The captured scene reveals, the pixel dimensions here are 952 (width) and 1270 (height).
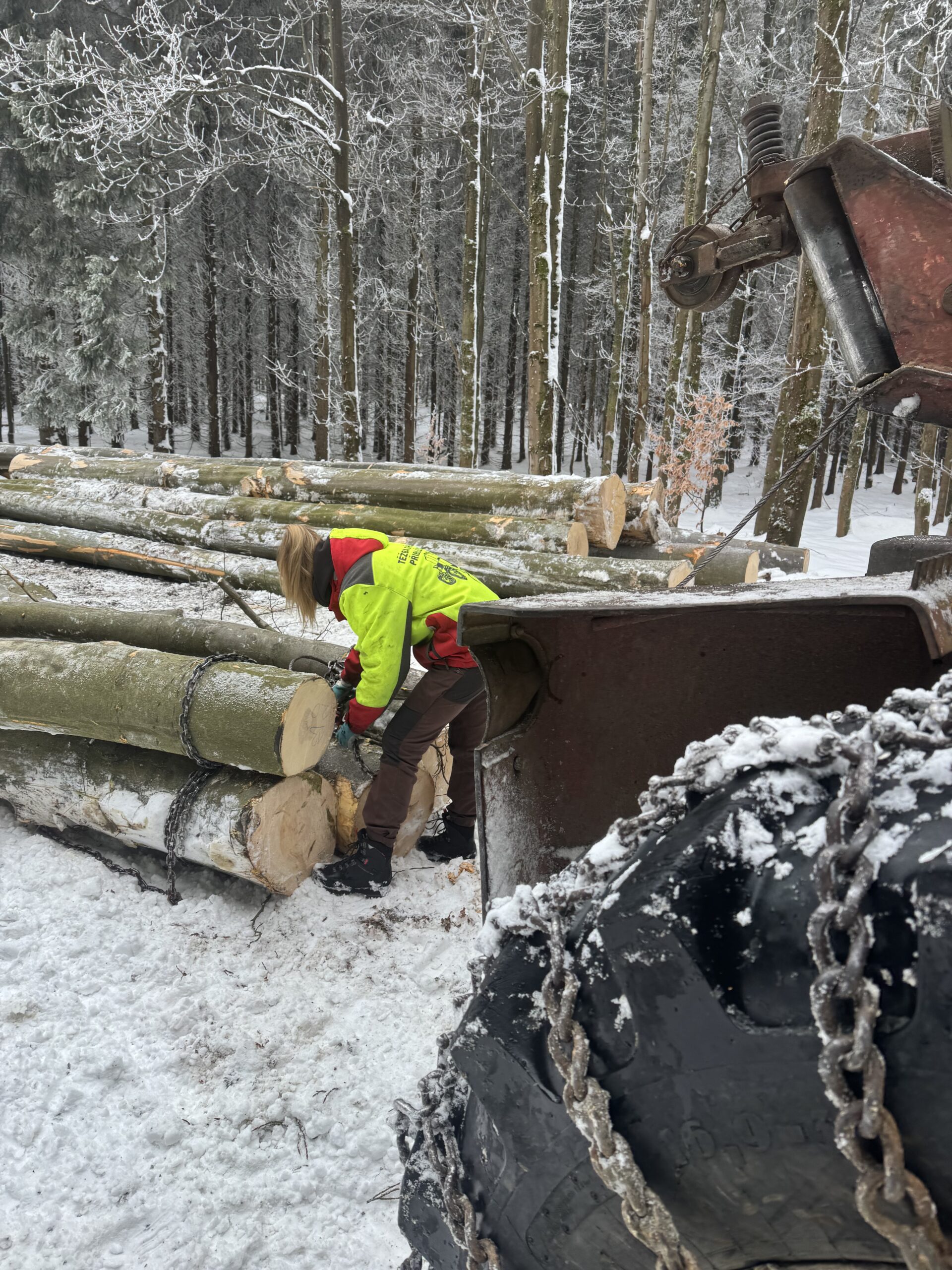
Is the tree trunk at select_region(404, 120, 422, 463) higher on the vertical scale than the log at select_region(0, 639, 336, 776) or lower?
higher

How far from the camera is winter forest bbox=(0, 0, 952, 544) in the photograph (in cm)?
1136

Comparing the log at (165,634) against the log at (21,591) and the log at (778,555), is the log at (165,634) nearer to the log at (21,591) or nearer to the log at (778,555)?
the log at (21,591)

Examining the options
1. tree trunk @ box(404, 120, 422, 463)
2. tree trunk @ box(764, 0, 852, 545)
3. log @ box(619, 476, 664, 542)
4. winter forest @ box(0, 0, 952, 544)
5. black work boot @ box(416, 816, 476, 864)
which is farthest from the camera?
tree trunk @ box(404, 120, 422, 463)

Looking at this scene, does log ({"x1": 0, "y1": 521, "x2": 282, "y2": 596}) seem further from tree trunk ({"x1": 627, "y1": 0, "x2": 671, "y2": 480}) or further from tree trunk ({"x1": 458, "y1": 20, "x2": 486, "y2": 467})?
tree trunk ({"x1": 627, "y1": 0, "x2": 671, "y2": 480})

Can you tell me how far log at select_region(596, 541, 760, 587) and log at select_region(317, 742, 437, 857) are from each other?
2951 mm

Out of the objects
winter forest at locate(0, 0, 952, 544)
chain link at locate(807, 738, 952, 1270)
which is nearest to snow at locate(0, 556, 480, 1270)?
chain link at locate(807, 738, 952, 1270)

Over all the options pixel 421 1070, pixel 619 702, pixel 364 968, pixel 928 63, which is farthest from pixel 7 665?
pixel 928 63

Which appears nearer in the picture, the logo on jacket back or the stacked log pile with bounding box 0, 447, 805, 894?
the stacked log pile with bounding box 0, 447, 805, 894

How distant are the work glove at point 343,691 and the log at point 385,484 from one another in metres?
3.48

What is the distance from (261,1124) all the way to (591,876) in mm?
2085

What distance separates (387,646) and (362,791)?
86 cm

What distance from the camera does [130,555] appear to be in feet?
23.6

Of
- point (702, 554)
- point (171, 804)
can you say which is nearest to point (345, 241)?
point (702, 554)

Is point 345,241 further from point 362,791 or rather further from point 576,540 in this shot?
point 362,791
